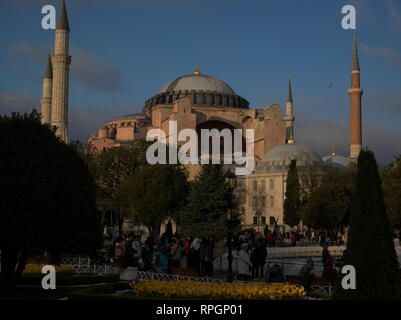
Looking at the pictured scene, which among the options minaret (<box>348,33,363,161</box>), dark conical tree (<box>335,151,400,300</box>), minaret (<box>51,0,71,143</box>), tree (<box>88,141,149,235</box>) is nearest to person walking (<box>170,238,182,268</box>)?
dark conical tree (<box>335,151,400,300</box>)

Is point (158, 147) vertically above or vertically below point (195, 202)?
above

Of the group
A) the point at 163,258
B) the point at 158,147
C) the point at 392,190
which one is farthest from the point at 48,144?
the point at 158,147

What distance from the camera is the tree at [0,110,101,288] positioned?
12141mm

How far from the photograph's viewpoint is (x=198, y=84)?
78938mm

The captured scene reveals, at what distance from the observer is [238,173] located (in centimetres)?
6419

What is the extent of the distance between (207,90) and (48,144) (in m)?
65.4

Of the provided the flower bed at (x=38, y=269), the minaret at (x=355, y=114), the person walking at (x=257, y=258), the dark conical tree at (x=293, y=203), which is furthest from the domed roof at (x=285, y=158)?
the flower bed at (x=38, y=269)

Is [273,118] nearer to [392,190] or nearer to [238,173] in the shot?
[238,173]

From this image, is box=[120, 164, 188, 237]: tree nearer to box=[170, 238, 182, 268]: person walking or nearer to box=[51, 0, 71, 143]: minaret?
box=[51, 0, 71, 143]: minaret

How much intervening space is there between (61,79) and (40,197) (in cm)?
4035

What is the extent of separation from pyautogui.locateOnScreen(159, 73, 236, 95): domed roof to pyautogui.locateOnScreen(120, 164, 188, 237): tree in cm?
4197

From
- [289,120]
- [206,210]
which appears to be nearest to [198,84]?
[289,120]

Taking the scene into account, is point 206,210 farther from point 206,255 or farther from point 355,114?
point 355,114
